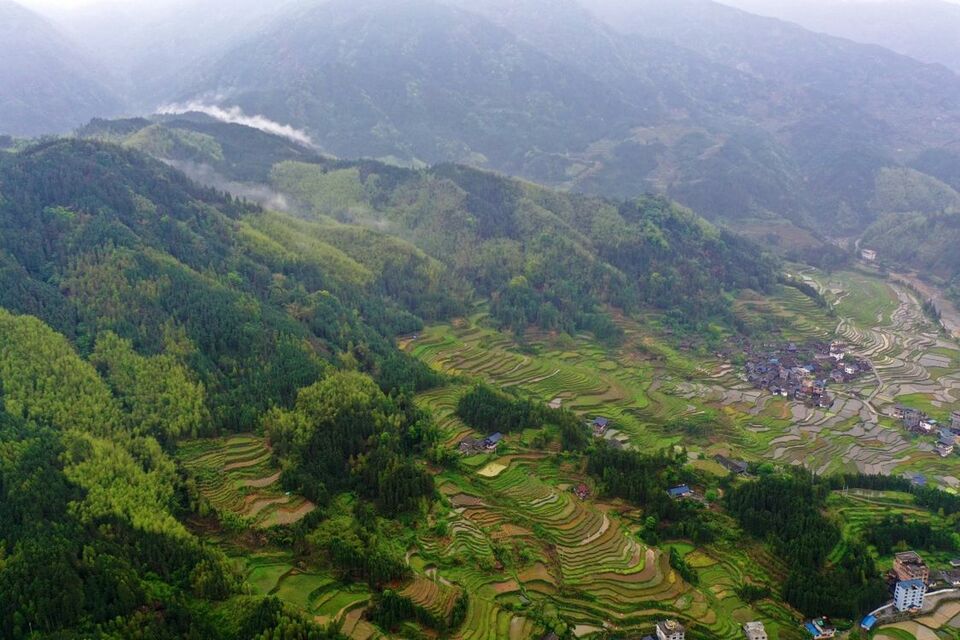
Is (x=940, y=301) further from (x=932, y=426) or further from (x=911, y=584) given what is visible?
(x=911, y=584)

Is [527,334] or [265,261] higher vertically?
[265,261]

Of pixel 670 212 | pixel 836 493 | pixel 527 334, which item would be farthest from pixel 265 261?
pixel 670 212

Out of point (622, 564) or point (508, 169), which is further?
point (508, 169)

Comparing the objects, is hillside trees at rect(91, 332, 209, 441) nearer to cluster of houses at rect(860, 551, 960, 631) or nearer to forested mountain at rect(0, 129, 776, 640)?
forested mountain at rect(0, 129, 776, 640)

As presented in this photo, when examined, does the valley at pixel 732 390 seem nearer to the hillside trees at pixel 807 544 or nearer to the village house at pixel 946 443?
the village house at pixel 946 443

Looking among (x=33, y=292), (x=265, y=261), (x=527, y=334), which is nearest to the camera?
(x=33, y=292)

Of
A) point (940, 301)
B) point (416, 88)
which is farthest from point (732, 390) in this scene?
point (416, 88)

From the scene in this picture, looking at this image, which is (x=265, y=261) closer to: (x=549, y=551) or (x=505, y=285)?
(x=505, y=285)
